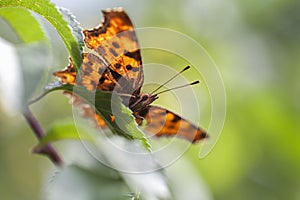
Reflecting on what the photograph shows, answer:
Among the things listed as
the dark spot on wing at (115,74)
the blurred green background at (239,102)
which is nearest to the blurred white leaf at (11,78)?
the dark spot on wing at (115,74)

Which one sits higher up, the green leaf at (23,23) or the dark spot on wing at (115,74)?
the green leaf at (23,23)

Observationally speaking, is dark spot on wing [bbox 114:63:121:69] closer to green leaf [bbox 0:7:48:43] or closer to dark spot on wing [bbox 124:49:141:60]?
dark spot on wing [bbox 124:49:141:60]

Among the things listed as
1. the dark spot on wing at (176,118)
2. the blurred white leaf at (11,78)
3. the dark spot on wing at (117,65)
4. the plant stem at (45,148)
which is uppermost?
the dark spot on wing at (117,65)

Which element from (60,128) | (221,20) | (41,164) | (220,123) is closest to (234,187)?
(220,123)

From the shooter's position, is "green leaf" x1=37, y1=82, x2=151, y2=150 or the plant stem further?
the plant stem

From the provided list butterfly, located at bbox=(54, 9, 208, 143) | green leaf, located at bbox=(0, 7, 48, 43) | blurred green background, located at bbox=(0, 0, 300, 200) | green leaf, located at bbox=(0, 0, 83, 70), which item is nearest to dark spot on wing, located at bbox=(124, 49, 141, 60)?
butterfly, located at bbox=(54, 9, 208, 143)

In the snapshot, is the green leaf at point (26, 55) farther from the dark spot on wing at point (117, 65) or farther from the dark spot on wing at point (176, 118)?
the dark spot on wing at point (176, 118)

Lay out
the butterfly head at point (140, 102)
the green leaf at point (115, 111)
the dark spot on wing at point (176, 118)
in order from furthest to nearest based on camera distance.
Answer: the dark spot on wing at point (176, 118)
the butterfly head at point (140, 102)
the green leaf at point (115, 111)
